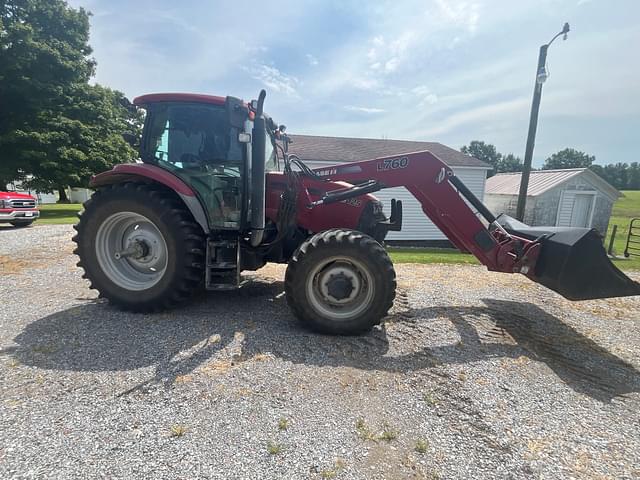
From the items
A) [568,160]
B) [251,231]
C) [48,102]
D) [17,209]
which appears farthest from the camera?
[568,160]

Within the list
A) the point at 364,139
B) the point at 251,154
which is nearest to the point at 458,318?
the point at 251,154

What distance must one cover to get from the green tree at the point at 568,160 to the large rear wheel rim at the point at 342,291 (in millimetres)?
83076

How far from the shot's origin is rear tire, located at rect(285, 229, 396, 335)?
347 cm

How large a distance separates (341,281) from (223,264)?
137 cm

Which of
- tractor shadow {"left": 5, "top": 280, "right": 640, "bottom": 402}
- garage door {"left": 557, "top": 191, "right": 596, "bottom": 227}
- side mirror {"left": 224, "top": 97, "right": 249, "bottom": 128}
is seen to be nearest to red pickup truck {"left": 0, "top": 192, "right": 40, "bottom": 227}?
tractor shadow {"left": 5, "top": 280, "right": 640, "bottom": 402}

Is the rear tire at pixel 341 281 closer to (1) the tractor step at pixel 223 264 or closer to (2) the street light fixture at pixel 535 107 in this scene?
(1) the tractor step at pixel 223 264

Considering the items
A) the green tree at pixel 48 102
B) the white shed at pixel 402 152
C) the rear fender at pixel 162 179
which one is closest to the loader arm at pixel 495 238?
the rear fender at pixel 162 179

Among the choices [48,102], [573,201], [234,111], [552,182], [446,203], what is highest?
[48,102]

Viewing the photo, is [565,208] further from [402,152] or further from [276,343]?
[276,343]

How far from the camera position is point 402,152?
1513 cm

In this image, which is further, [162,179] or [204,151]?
[204,151]

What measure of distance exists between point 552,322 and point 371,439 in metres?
3.41

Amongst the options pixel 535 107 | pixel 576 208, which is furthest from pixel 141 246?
pixel 576 208

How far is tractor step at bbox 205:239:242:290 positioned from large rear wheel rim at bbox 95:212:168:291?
60cm
